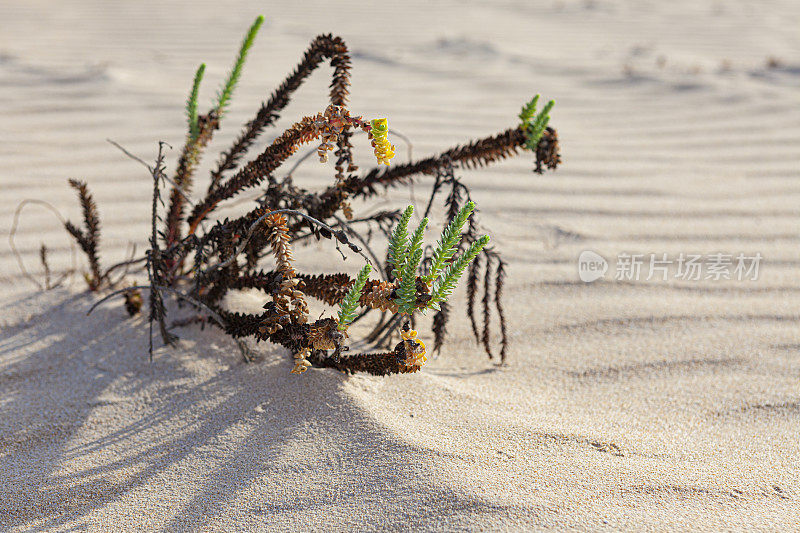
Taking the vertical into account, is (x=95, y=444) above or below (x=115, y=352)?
below

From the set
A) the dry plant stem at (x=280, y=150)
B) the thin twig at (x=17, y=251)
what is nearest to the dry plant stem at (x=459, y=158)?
the dry plant stem at (x=280, y=150)

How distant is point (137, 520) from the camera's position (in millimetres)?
1354

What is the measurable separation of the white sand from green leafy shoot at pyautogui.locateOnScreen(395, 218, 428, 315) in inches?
14.6

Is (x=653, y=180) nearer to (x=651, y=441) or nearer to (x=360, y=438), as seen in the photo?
(x=651, y=441)

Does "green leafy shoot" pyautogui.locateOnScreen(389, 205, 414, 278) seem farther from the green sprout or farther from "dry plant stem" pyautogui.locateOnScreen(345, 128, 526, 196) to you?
"dry plant stem" pyautogui.locateOnScreen(345, 128, 526, 196)

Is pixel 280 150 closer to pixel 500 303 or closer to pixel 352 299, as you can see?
→ pixel 352 299

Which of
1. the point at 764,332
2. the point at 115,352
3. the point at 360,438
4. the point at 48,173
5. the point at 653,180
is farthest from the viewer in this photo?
the point at 653,180

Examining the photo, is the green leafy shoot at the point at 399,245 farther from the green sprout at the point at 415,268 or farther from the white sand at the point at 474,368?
the white sand at the point at 474,368

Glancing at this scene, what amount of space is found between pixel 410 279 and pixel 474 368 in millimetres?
842

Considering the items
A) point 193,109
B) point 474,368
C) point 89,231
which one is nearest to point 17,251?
point 89,231

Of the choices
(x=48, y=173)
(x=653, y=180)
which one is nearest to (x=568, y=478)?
(x=653, y=180)

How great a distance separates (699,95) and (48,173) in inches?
161

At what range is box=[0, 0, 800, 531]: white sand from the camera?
138 cm

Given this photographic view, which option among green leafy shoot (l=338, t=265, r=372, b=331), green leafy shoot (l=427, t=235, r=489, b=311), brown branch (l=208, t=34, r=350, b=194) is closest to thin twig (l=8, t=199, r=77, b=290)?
brown branch (l=208, t=34, r=350, b=194)
